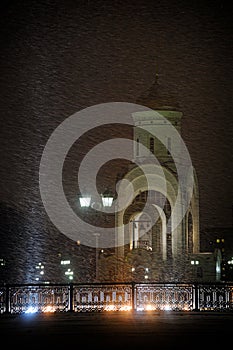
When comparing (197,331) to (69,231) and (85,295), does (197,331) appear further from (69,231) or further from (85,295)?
(69,231)

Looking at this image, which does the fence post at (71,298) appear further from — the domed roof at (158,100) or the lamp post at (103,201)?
the domed roof at (158,100)

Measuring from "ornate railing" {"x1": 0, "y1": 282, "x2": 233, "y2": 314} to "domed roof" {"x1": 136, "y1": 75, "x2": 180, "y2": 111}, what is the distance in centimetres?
4177

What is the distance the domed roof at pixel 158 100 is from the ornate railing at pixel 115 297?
4177 centimetres

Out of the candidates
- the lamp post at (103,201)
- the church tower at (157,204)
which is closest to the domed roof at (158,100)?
the church tower at (157,204)

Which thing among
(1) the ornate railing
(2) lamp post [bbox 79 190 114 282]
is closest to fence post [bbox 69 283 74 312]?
(1) the ornate railing

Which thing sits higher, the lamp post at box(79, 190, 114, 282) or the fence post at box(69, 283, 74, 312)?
the lamp post at box(79, 190, 114, 282)

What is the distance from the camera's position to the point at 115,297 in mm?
22859

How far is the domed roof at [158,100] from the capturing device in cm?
6406

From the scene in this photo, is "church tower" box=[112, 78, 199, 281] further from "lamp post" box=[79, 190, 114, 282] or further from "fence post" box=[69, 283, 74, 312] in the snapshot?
"fence post" box=[69, 283, 74, 312]

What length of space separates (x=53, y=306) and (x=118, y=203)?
120 ft

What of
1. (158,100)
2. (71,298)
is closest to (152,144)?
(158,100)

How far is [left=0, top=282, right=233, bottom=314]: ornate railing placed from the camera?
72.0 ft

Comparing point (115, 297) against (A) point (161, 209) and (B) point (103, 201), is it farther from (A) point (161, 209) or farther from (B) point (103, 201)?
(A) point (161, 209)

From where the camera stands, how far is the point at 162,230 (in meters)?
61.3
